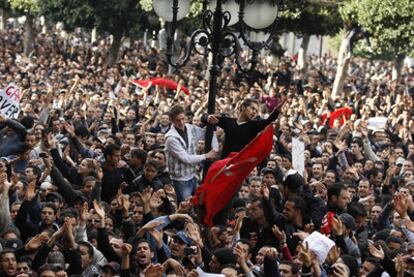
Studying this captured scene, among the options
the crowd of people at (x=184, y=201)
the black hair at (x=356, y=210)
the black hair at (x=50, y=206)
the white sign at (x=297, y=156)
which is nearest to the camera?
the crowd of people at (x=184, y=201)

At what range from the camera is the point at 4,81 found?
2553 centimetres

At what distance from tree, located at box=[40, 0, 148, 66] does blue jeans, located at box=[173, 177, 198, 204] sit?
2555 centimetres

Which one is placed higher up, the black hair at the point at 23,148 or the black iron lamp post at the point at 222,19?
the black iron lamp post at the point at 222,19

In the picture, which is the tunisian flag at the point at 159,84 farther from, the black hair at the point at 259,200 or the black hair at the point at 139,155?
the black hair at the point at 259,200

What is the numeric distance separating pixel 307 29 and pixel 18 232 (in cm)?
2853

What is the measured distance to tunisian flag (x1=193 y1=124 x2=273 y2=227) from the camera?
39.8 feet

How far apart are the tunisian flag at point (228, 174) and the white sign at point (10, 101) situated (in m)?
4.43

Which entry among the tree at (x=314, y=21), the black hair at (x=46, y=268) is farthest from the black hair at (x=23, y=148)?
the tree at (x=314, y=21)

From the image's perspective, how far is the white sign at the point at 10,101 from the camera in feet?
52.0

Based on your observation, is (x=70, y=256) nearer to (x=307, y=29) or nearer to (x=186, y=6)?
(x=186, y=6)

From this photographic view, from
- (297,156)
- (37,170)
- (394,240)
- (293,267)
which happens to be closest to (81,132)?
(37,170)

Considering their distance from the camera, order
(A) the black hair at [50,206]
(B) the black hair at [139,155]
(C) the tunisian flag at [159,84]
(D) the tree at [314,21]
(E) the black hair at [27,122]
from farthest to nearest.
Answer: (D) the tree at [314,21]
(C) the tunisian flag at [159,84]
(E) the black hair at [27,122]
(B) the black hair at [139,155]
(A) the black hair at [50,206]

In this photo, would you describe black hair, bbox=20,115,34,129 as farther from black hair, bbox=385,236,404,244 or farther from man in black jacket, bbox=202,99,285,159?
black hair, bbox=385,236,404,244

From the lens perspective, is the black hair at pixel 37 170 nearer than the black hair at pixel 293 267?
No
